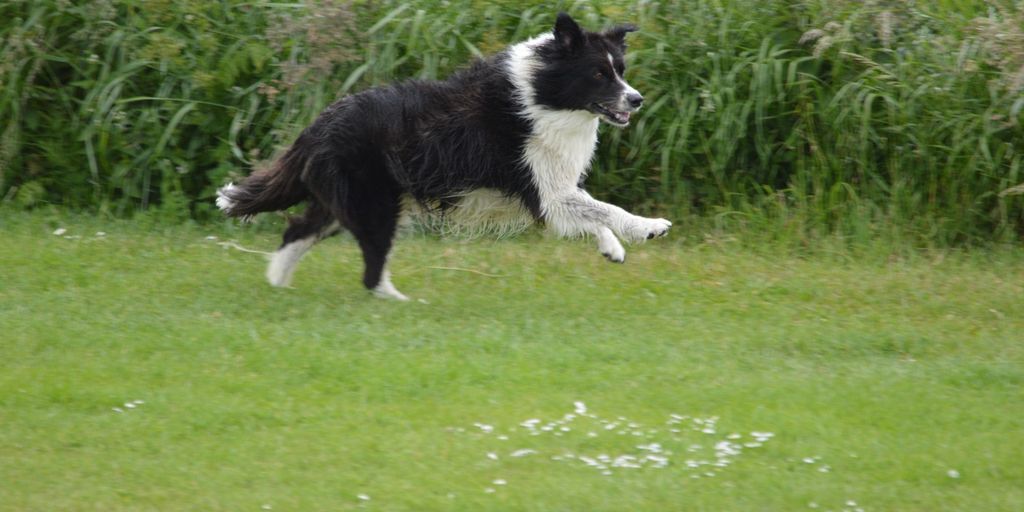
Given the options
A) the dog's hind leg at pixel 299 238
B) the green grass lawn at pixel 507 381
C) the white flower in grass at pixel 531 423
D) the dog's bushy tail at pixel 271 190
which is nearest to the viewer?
the green grass lawn at pixel 507 381

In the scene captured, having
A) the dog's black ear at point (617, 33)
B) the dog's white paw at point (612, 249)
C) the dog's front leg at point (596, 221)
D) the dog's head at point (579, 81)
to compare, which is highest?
the dog's black ear at point (617, 33)

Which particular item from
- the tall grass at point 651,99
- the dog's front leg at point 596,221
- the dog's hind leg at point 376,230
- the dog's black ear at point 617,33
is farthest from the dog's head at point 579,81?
the tall grass at point 651,99

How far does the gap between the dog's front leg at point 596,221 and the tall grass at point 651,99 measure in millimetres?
2075

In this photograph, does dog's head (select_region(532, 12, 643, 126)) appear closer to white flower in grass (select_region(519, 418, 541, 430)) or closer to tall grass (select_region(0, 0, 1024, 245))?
tall grass (select_region(0, 0, 1024, 245))

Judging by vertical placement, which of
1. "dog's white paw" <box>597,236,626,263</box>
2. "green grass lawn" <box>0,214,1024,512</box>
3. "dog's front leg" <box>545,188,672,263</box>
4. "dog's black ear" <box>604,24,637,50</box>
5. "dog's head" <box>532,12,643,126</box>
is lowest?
"green grass lawn" <box>0,214,1024,512</box>

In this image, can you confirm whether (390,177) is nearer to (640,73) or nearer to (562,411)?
(562,411)

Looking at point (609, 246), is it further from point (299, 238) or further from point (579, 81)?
point (299, 238)

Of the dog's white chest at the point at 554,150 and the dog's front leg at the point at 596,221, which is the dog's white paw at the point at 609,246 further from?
the dog's white chest at the point at 554,150

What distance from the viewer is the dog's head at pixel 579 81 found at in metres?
7.02

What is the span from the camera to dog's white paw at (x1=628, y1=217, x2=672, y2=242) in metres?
6.79

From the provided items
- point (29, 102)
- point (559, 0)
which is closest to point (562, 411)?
point (559, 0)

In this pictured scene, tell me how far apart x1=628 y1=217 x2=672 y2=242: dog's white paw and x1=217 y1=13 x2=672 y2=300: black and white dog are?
0.02 meters

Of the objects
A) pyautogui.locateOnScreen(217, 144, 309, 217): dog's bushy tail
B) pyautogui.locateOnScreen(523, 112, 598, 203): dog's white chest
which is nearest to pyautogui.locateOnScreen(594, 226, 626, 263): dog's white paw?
pyautogui.locateOnScreen(523, 112, 598, 203): dog's white chest

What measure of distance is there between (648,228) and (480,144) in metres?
1.04
